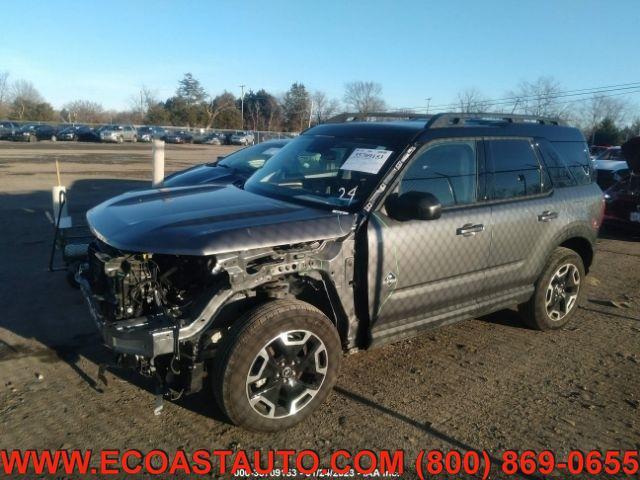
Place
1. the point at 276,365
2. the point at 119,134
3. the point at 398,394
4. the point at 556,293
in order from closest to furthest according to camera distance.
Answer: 1. the point at 276,365
2. the point at 398,394
3. the point at 556,293
4. the point at 119,134

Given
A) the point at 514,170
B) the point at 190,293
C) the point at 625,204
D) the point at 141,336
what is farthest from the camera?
the point at 625,204

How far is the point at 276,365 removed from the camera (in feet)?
10.4

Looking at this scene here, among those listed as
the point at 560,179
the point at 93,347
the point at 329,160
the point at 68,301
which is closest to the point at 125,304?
the point at 93,347

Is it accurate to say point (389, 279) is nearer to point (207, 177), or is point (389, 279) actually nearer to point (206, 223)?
point (206, 223)

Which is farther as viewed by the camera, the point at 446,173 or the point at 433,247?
the point at 446,173

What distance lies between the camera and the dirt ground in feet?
10.4

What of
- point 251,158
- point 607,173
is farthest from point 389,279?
point 607,173

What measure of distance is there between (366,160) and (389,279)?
0.93 metres

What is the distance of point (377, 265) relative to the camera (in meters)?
3.51

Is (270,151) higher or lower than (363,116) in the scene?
lower

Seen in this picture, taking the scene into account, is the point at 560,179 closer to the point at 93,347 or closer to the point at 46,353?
the point at 93,347

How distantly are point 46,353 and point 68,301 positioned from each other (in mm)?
1240

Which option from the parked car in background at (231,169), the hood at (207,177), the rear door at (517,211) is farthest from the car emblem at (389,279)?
the hood at (207,177)

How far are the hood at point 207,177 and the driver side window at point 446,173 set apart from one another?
4797 mm
